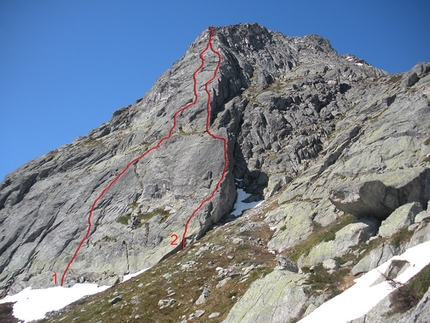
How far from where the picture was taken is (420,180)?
20.6m

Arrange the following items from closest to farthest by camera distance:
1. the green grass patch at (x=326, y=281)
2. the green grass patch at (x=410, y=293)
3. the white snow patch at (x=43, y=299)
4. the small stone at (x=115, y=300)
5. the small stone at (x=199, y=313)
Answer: the green grass patch at (x=410, y=293)
the green grass patch at (x=326, y=281)
the small stone at (x=199, y=313)
the small stone at (x=115, y=300)
the white snow patch at (x=43, y=299)

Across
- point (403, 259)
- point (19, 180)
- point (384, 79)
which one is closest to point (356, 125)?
point (384, 79)

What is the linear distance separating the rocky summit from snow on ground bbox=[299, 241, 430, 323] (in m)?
0.51

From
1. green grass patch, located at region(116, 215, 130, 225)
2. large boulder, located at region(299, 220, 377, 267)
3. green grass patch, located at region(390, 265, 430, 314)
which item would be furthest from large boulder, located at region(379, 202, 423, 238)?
green grass patch, located at region(116, 215, 130, 225)

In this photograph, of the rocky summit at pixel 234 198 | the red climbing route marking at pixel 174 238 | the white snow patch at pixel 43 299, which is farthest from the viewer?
the red climbing route marking at pixel 174 238

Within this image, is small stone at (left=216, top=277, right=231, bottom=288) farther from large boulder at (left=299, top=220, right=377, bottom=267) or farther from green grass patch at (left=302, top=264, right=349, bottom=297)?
green grass patch at (left=302, top=264, right=349, bottom=297)

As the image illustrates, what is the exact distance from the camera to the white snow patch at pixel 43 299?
125 feet

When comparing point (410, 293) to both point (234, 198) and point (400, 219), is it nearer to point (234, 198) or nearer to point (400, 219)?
point (400, 219)

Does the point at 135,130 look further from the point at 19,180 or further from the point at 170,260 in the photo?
the point at 170,260

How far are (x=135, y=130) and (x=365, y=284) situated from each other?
65.9 m

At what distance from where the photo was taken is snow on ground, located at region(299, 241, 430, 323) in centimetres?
1207

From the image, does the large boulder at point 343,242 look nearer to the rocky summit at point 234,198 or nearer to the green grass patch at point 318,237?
the rocky summit at point 234,198

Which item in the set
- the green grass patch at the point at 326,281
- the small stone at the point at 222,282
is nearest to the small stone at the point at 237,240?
the small stone at the point at 222,282

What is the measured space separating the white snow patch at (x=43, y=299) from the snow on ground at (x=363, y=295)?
34.4m
